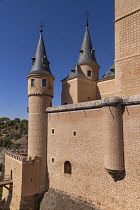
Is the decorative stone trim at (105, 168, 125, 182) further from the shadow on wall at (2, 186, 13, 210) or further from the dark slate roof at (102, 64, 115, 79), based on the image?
the shadow on wall at (2, 186, 13, 210)

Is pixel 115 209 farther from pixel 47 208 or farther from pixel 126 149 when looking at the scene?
pixel 47 208

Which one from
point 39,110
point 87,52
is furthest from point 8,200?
point 87,52

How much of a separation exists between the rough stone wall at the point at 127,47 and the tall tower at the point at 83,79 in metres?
5.71

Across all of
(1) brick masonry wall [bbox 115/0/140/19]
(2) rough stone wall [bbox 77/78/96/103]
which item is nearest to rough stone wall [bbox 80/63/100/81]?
(2) rough stone wall [bbox 77/78/96/103]

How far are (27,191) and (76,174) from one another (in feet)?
16.0

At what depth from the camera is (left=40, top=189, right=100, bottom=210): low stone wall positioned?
12496mm

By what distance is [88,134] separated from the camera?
13.0 metres

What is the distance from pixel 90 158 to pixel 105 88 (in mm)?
8364

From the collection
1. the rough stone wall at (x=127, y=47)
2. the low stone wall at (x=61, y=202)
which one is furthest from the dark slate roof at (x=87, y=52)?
the low stone wall at (x=61, y=202)

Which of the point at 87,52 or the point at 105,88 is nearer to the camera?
the point at 105,88

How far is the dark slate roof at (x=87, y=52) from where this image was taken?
19461 mm

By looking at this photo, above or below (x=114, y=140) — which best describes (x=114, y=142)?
below

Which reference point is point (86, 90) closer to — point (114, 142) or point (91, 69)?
point (91, 69)

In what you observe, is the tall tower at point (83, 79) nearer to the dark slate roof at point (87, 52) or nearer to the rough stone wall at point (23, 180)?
the dark slate roof at point (87, 52)
